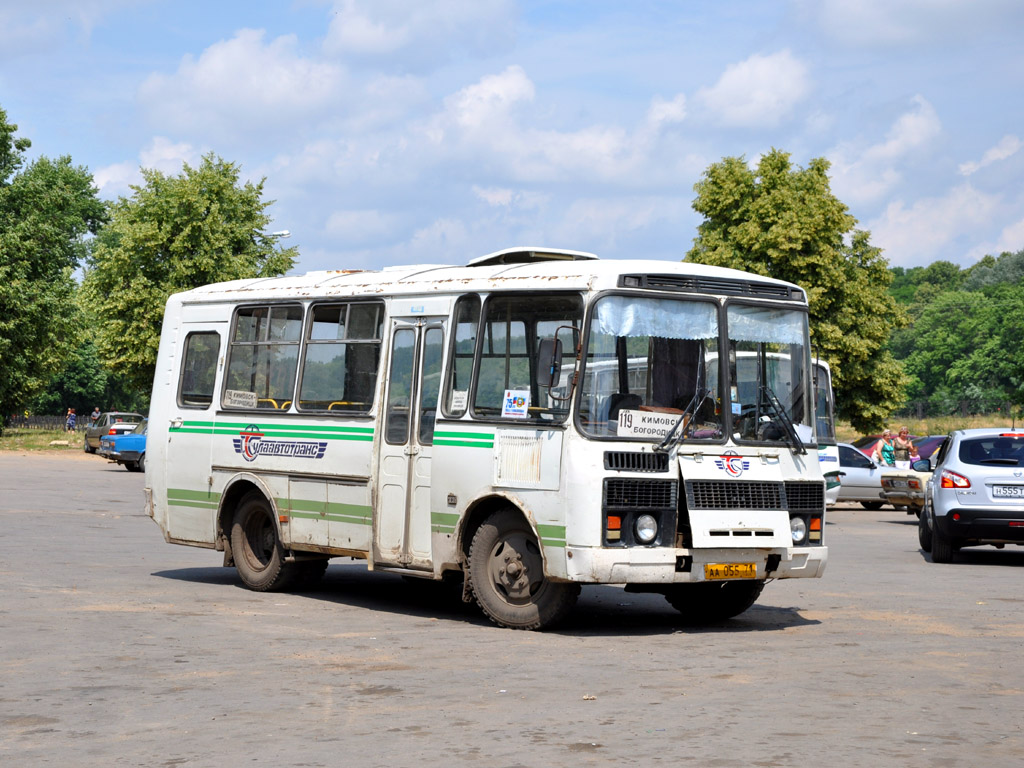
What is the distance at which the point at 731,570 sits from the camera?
38.7ft

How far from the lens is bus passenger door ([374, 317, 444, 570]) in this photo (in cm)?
1286

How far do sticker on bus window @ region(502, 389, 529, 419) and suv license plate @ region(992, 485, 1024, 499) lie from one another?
30.7 feet

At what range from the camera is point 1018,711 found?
851 cm

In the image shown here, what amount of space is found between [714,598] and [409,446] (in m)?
2.96

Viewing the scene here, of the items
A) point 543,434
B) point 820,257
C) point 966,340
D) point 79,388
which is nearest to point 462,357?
point 543,434

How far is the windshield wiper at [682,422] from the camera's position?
1162 centimetres

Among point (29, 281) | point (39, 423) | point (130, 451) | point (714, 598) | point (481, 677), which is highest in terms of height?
point (29, 281)

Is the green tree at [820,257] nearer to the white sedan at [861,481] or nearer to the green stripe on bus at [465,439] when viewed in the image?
the white sedan at [861,481]

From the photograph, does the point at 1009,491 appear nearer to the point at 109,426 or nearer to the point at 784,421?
the point at 784,421

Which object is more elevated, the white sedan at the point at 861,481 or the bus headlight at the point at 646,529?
the white sedan at the point at 861,481

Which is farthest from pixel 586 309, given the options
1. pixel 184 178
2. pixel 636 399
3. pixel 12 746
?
pixel 184 178

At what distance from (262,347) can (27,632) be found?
14.5ft

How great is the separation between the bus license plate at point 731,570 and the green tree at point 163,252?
51.0 meters

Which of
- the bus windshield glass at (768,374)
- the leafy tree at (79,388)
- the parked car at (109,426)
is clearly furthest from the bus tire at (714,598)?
the leafy tree at (79,388)
